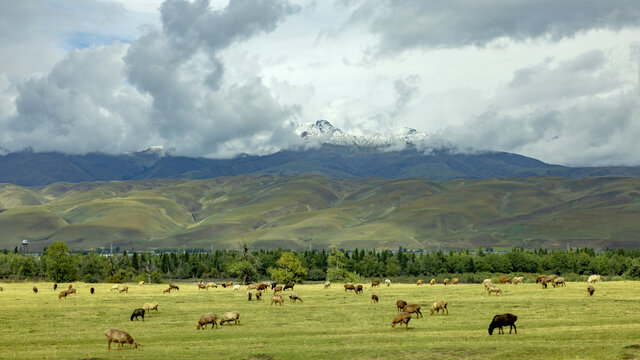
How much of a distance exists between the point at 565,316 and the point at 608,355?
19932mm

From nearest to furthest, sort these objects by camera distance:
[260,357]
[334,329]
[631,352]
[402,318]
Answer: [631,352] → [260,357] → [402,318] → [334,329]

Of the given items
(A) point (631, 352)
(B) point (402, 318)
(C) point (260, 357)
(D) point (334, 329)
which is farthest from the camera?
(D) point (334, 329)

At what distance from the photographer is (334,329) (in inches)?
1983

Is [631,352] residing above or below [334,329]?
below

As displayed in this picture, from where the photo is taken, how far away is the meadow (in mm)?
38594

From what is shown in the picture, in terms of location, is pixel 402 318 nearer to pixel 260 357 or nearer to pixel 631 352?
pixel 260 357

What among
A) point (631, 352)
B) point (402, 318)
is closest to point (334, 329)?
point (402, 318)

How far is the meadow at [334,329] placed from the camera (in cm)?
3859

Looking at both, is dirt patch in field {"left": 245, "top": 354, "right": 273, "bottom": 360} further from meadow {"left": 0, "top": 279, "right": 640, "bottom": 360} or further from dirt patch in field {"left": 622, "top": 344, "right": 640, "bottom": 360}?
dirt patch in field {"left": 622, "top": 344, "right": 640, "bottom": 360}

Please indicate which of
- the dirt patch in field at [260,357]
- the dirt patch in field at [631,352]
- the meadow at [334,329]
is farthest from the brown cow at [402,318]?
the dirt patch in field at [631,352]

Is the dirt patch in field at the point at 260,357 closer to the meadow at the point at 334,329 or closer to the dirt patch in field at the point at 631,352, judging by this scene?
the meadow at the point at 334,329

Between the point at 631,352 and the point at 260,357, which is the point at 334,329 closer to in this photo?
the point at 260,357

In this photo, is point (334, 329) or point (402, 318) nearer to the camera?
point (402, 318)

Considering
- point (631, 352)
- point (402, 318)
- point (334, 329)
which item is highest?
point (402, 318)
